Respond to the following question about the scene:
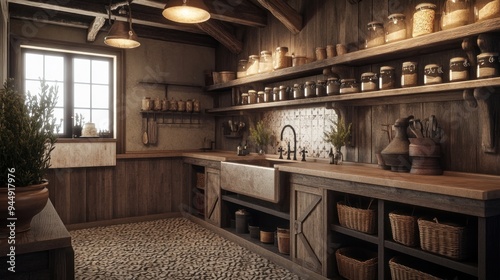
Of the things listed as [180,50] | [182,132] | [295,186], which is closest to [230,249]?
[295,186]

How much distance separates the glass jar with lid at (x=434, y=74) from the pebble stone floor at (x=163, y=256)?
192 cm

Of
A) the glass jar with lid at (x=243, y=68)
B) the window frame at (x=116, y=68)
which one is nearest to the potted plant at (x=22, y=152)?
the window frame at (x=116, y=68)

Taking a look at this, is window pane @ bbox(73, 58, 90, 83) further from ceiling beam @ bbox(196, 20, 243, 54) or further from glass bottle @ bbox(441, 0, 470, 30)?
glass bottle @ bbox(441, 0, 470, 30)

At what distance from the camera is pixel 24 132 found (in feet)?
4.39

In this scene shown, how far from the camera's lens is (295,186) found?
3275 millimetres

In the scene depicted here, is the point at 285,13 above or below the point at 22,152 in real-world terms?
above

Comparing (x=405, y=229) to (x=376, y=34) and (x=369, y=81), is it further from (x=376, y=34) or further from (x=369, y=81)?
(x=376, y=34)

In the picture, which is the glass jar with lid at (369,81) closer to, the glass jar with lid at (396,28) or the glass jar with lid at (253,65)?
the glass jar with lid at (396,28)

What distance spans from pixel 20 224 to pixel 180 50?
472cm

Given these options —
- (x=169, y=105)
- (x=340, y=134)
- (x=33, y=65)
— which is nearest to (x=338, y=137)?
(x=340, y=134)

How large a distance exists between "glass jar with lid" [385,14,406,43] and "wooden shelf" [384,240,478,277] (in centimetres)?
156

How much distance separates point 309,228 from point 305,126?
140cm

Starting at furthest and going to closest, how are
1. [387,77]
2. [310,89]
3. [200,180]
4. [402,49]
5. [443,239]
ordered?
[200,180]
[310,89]
[387,77]
[402,49]
[443,239]

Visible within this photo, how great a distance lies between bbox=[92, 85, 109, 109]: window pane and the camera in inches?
204
